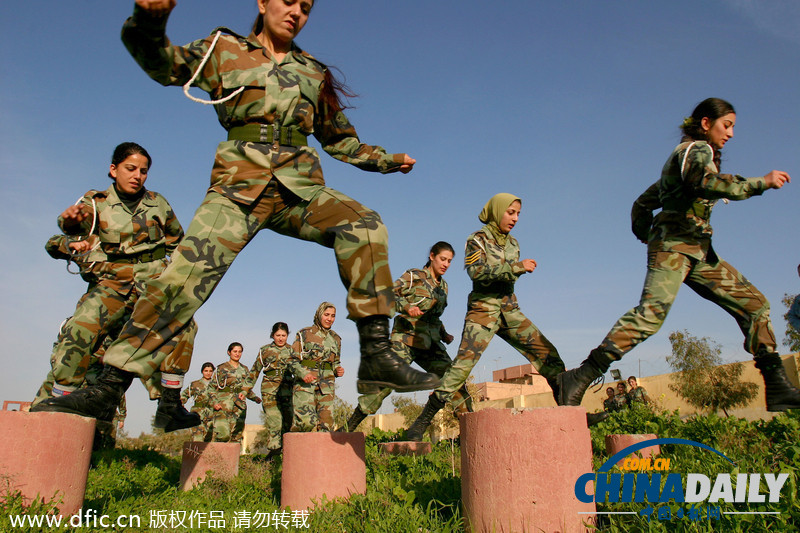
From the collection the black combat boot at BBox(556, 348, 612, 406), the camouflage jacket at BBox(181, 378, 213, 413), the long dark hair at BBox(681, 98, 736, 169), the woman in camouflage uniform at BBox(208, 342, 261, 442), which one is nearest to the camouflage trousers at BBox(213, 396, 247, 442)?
the woman in camouflage uniform at BBox(208, 342, 261, 442)

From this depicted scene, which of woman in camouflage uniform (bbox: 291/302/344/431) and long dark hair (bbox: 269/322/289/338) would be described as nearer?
woman in camouflage uniform (bbox: 291/302/344/431)

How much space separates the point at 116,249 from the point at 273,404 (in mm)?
6944

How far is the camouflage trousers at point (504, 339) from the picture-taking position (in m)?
5.73

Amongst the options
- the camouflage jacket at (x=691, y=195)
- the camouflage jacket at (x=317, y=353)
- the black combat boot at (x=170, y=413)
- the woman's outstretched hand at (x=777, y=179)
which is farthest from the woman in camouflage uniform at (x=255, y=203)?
the camouflage jacket at (x=317, y=353)

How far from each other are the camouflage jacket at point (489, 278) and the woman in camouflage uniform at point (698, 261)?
1.45 metres

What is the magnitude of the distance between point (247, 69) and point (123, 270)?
2.46 m

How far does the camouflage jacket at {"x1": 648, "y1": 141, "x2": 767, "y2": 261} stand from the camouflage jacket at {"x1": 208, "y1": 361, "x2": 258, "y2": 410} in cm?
1038

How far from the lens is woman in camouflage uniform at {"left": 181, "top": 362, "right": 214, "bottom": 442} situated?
1427 cm

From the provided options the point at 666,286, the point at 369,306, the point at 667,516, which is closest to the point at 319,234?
the point at 369,306

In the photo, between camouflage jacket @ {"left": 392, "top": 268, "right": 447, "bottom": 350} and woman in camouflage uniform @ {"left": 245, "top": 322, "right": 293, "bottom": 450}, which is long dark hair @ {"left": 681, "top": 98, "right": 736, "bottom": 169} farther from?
woman in camouflage uniform @ {"left": 245, "top": 322, "right": 293, "bottom": 450}

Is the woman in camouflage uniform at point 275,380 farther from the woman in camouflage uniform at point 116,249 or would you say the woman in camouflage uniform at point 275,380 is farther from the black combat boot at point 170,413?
the black combat boot at point 170,413

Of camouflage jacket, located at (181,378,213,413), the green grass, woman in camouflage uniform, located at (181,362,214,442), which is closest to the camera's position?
the green grass

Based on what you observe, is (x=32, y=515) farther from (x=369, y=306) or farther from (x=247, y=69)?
(x=247, y=69)

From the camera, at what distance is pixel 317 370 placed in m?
10.0
